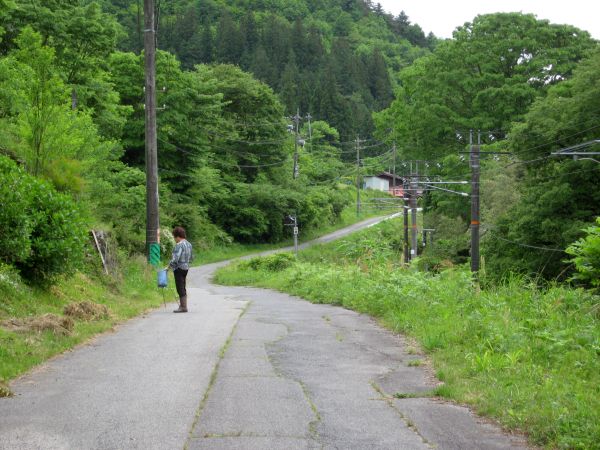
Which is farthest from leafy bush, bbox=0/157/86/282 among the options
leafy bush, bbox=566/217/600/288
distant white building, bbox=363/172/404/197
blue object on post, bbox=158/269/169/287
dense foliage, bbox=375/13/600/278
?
distant white building, bbox=363/172/404/197

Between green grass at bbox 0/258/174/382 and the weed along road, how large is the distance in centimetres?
23

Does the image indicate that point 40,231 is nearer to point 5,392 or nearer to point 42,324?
point 42,324

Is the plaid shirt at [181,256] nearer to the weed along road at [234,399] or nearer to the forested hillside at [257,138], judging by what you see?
the forested hillside at [257,138]

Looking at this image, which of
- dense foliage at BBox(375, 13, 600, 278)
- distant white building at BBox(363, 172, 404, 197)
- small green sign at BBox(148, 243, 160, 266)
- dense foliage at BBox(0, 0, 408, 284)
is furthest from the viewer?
distant white building at BBox(363, 172, 404, 197)

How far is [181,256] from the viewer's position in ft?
50.8

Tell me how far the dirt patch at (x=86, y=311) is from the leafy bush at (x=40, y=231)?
2.51ft

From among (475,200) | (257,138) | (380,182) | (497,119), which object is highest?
(257,138)

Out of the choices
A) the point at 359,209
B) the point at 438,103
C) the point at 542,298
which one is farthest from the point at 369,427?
the point at 359,209

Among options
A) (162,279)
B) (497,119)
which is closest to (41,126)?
(162,279)

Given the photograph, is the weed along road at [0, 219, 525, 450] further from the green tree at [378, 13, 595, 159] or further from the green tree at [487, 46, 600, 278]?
the green tree at [378, 13, 595, 159]

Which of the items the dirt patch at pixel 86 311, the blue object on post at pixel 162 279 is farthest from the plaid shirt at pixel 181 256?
the dirt patch at pixel 86 311

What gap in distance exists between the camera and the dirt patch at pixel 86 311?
12.2 m

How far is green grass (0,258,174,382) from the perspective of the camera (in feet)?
28.4

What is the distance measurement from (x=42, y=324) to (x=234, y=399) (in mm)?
4419
